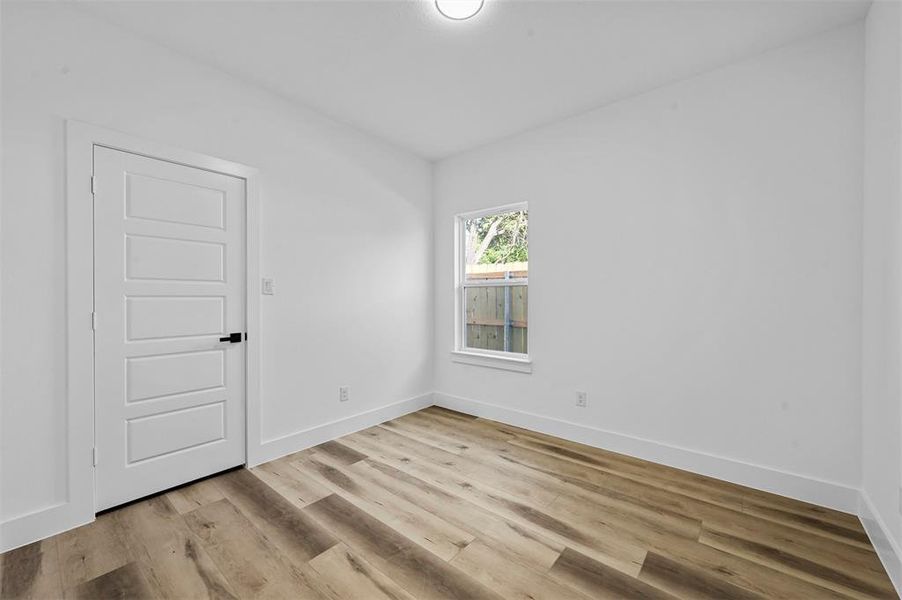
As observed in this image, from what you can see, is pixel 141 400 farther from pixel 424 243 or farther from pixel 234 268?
pixel 424 243

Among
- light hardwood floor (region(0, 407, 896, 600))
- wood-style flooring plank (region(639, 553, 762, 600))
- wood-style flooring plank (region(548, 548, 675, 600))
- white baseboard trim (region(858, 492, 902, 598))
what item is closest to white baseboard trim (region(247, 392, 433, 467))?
light hardwood floor (region(0, 407, 896, 600))

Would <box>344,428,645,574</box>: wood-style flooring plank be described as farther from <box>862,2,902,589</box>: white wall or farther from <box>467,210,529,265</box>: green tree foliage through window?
<box>467,210,529,265</box>: green tree foliage through window

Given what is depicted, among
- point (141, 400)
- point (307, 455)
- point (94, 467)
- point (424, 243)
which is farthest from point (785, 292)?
point (94, 467)

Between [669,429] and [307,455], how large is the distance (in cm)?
269

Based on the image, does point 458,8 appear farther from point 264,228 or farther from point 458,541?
point 458,541

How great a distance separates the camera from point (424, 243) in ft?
13.9

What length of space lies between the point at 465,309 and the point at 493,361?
70 cm

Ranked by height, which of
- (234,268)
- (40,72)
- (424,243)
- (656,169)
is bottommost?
(234,268)

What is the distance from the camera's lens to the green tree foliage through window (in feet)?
12.3

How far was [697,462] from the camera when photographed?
2.62 metres

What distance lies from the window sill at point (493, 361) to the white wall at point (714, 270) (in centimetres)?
17

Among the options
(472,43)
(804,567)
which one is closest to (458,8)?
(472,43)

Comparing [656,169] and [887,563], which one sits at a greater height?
[656,169]

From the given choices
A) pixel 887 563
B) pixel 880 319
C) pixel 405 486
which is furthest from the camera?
pixel 405 486
